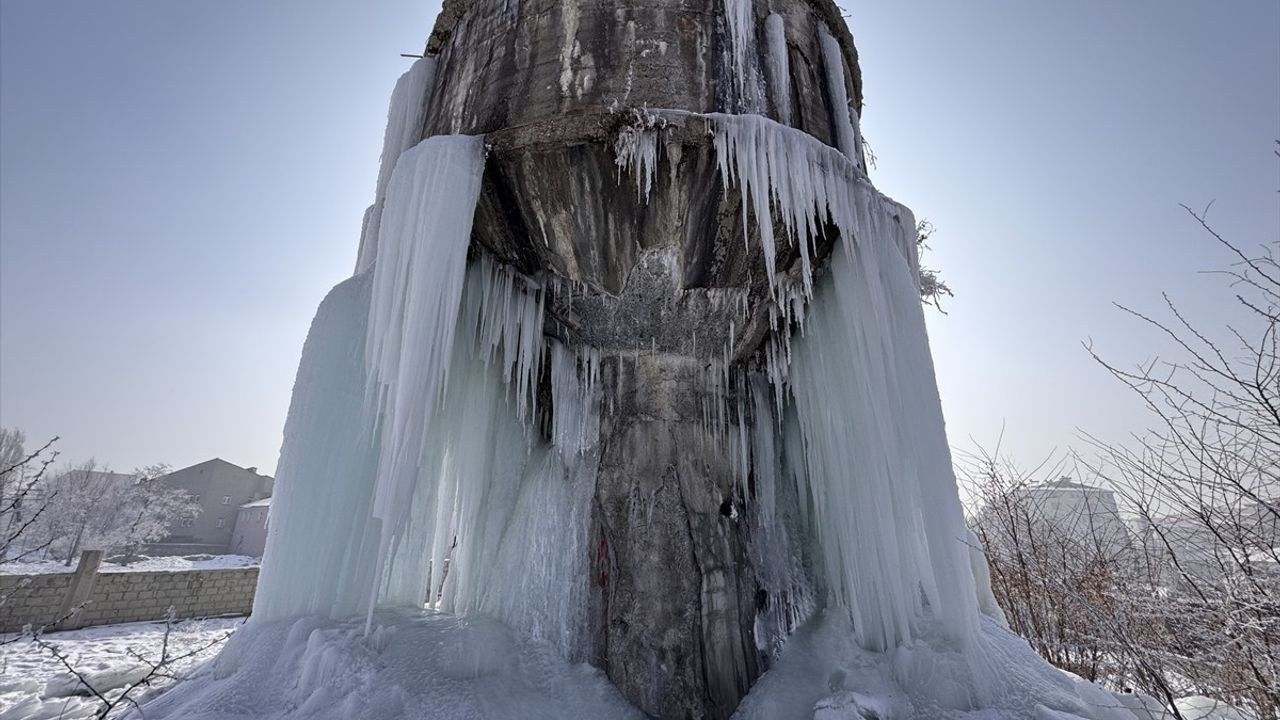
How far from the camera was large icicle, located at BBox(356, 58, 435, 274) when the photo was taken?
551 cm

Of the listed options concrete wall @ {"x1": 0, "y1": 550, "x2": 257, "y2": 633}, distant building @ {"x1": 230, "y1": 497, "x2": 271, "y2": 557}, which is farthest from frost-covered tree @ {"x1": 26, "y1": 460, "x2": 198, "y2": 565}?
concrete wall @ {"x1": 0, "y1": 550, "x2": 257, "y2": 633}

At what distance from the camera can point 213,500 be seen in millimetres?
32094

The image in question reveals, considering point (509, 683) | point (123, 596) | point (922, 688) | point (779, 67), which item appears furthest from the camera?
point (123, 596)

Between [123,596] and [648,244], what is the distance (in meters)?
14.7

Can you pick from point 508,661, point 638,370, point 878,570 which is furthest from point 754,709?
point 638,370

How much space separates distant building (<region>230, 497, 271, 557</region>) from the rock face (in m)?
31.6

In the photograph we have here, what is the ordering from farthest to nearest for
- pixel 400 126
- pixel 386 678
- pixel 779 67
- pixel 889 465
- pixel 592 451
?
pixel 400 126 < pixel 592 451 < pixel 779 67 < pixel 889 465 < pixel 386 678

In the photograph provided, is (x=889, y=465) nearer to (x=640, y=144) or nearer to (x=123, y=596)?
(x=640, y=144)

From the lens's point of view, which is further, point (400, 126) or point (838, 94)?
point (400, 126)

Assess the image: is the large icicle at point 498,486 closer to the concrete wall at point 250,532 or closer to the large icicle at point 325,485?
the large icicle at point 325,485

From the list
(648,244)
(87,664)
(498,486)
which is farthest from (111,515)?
(648,244)

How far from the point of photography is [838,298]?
5.04 meters

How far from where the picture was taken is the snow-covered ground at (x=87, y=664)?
5.43m

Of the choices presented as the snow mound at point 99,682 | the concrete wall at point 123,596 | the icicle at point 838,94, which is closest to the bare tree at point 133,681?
the snow mound at point 99,682
